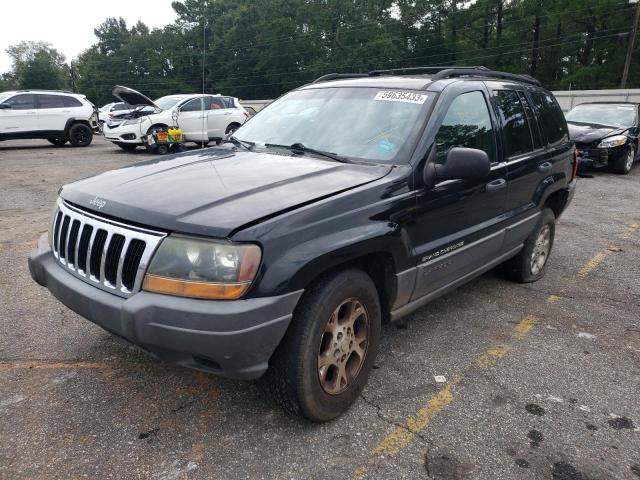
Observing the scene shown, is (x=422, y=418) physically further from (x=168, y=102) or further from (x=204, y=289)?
(x=168, y=102)

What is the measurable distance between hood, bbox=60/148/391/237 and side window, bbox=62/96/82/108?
49.7ft

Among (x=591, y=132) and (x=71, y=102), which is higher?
(x=71, y=102)

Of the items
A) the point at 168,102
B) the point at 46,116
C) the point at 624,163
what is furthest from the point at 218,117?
the point at 624,163

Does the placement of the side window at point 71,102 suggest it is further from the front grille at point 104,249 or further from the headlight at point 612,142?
the front grille at point 104,249

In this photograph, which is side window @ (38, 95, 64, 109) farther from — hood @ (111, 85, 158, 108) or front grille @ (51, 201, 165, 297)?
front grille @ (51, 201, 165, 297)

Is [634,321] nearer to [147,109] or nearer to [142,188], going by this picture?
[142,188]

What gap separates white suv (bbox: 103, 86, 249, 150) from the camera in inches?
572

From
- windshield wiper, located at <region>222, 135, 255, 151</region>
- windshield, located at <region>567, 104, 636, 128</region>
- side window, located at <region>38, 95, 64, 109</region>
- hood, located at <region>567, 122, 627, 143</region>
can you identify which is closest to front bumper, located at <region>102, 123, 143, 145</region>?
side window, located at <region>38, 95, 64, 109</region>

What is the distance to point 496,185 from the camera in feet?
11.8

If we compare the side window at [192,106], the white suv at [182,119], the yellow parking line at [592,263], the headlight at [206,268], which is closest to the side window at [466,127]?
the headlight at [206,268]

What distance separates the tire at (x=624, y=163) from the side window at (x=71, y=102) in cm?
1569

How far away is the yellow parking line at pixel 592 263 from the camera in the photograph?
16.7 ft

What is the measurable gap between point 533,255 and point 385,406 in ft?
8.48

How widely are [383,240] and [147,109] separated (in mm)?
14583
